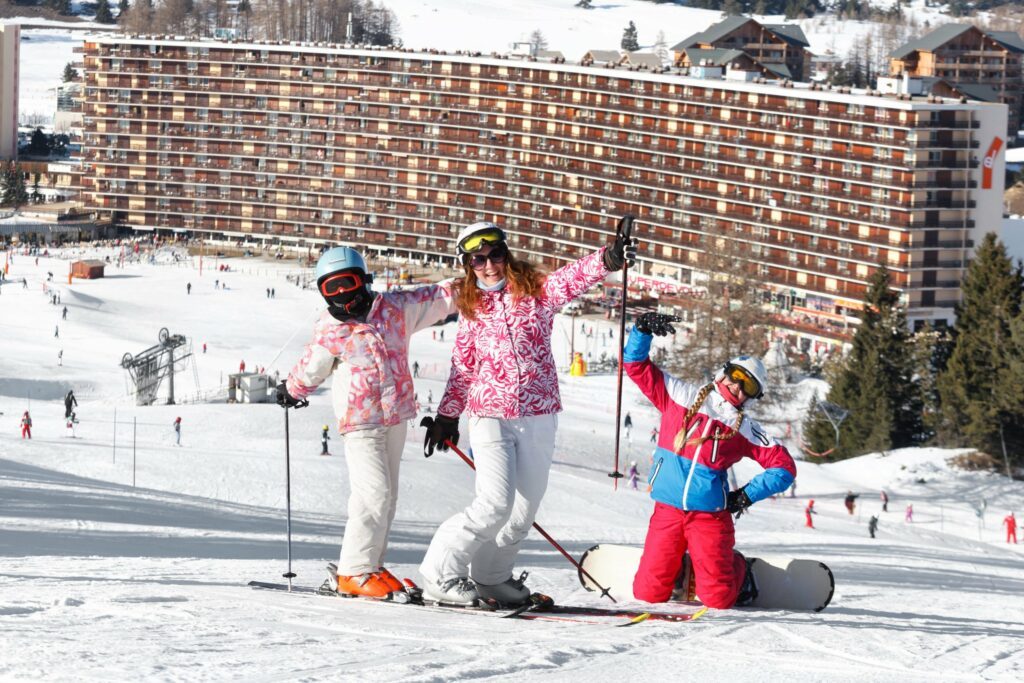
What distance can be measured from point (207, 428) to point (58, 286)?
110ft

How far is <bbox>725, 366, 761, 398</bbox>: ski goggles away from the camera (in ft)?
27.1

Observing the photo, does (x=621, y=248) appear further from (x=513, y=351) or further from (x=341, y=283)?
(x=341, y=283)

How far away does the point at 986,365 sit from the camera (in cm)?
3925

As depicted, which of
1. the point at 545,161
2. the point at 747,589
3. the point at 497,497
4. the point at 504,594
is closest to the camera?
the point at 497,497

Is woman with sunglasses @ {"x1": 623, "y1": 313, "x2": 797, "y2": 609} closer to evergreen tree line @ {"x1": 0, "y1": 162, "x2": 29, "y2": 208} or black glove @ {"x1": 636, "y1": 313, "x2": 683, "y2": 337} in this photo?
black glove @ {"x1": 636, "y1": 313, "x2": 683, "y2": 337}

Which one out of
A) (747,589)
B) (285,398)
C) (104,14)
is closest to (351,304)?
(285,398)

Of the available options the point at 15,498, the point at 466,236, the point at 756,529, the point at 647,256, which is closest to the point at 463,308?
the point at 466,236

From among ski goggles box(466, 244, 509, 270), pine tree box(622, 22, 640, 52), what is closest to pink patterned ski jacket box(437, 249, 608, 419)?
ski goggles box(466, 244, 509, 270)

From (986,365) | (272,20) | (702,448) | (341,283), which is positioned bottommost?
(986,365)

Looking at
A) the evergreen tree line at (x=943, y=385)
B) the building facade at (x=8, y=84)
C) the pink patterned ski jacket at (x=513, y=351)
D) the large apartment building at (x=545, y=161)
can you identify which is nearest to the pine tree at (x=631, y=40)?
the building facade at (x=8, y=84)

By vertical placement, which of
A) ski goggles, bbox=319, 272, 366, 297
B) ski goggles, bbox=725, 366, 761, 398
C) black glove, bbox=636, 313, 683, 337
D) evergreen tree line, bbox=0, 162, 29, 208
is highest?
ski goggles, bbox=319, 272, 366, 297

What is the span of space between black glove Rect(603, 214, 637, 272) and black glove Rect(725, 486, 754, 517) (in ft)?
4.65

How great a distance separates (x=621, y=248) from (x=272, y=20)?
429 ft

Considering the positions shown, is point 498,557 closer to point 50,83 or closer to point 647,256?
point 647,256
